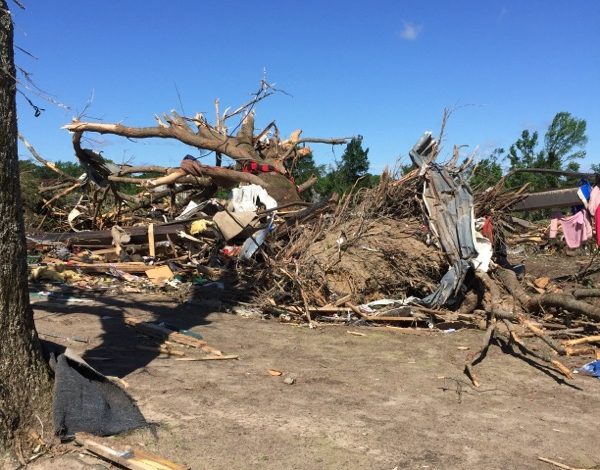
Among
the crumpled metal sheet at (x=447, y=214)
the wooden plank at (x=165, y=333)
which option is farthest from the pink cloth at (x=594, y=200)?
the wooden plank at (x=165, y=333)

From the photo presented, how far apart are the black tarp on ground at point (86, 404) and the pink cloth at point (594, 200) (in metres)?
6.54

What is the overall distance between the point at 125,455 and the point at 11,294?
1214mm

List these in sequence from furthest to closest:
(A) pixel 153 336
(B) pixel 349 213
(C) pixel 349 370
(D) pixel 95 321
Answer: (B) pixel 349 213 < (D) pixel 95 321 < (A) pixel 153 336 < (C) pixel 349 370

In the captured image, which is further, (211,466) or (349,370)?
Answer: (349,370)

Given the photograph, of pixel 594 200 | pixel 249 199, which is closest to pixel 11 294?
pixel 594 200

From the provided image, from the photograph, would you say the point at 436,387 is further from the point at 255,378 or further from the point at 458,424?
the point at 255,378

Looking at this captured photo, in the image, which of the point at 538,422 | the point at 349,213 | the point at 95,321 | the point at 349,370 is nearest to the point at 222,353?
the point at 349,370

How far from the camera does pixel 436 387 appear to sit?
5258 millimetres

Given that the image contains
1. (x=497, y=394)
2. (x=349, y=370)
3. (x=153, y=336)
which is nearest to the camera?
(x=497, y=394)

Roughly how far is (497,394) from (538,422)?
0.70 metres

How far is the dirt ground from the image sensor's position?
12.2 feet

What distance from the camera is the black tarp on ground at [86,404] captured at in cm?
367

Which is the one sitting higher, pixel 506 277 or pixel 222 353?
pixel 506 277

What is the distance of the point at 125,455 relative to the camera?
11.3 feet
